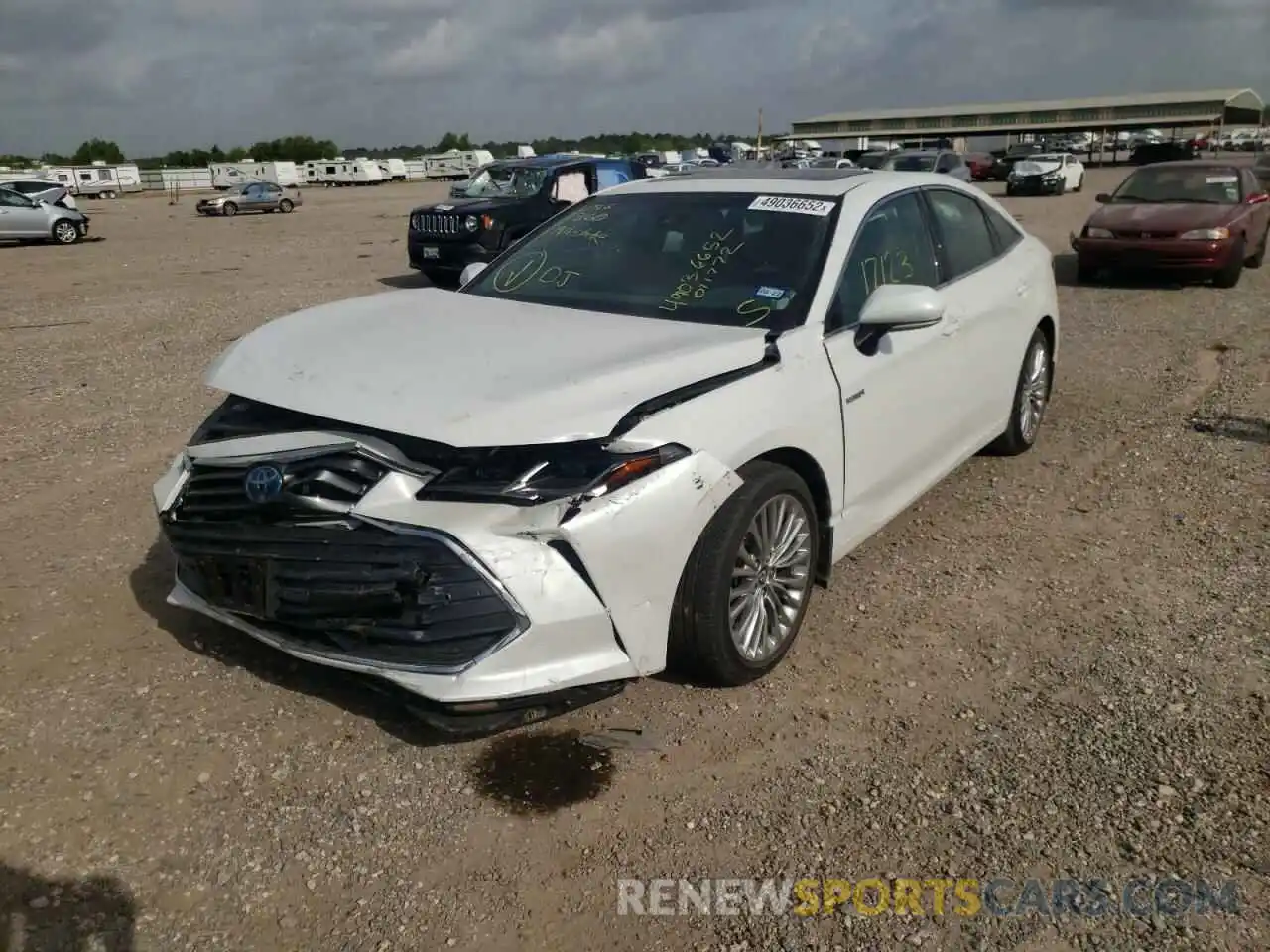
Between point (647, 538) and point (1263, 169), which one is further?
point (1263, 169)

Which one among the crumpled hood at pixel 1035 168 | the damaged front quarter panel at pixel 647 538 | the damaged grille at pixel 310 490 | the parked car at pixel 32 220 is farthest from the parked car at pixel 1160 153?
the damaged grille at pixel 310 490

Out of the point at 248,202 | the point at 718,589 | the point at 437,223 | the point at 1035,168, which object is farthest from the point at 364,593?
the point at 248,202

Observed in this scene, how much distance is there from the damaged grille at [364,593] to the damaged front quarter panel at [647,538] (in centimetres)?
29

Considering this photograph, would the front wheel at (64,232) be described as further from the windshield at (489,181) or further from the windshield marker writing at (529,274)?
the windshield marker writing at (529,274)

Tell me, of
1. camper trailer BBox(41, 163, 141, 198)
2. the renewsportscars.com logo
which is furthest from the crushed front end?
camper trailer BBox(41, 163, 141, 198)

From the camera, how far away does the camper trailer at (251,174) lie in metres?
59.9

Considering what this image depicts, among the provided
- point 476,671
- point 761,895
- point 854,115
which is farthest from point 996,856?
point 854,115

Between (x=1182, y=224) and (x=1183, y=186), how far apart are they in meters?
1.33

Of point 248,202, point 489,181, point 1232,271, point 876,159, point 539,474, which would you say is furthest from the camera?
point 248,202

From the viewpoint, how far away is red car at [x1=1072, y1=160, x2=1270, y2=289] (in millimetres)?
11648

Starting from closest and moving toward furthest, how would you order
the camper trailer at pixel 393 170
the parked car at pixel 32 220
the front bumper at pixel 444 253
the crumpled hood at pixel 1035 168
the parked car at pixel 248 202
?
the front bumper at pixel 444 253 → the parked car at pixel 32 220 → the crumpled hood at pixel 1035 168 → the parked car at pixel 248 202 → the camper trailer at pixel 393 170

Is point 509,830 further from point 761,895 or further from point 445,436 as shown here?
point 445,436

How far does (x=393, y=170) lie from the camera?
227 feet

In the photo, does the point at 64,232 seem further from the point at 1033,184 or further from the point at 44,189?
the point at 1033,184
